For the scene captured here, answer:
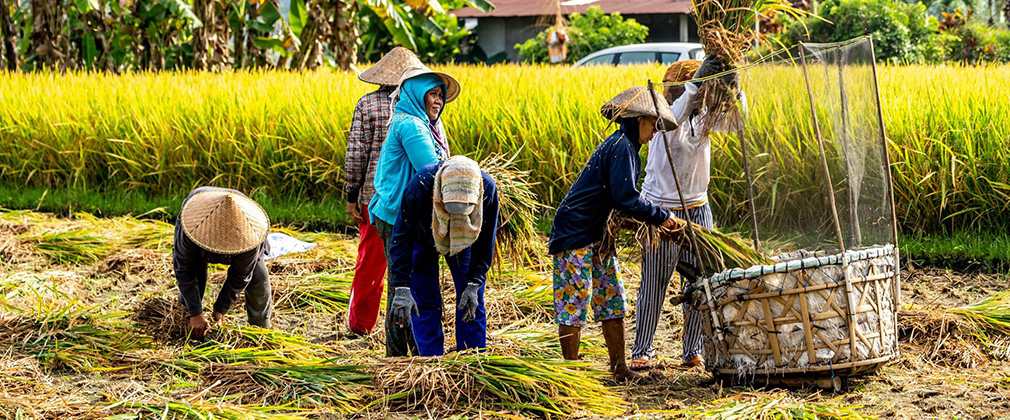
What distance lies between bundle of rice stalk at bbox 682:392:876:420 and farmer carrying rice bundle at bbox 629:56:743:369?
1.78 ft

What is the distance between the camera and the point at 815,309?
3277mm

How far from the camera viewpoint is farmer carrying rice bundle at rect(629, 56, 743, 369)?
12.3 ft

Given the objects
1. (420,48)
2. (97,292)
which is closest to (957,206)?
(97,292)

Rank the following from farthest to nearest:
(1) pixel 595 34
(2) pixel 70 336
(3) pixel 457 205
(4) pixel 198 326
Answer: (1) pixel 595 34, (2) pixel 70 336, (4) pixel 198 326, (3) pixel 457 205

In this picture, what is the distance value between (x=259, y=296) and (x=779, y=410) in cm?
213

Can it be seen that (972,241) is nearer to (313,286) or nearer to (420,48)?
(313,286)

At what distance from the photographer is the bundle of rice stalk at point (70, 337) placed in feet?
12.5

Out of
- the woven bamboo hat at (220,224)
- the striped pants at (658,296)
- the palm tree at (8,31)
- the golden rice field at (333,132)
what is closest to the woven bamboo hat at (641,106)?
the striped pants at (658,296)

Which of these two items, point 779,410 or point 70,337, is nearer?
point 779,410

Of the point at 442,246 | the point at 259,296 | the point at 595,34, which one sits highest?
the point at 595,34

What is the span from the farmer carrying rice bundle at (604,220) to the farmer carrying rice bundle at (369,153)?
0.86 metres

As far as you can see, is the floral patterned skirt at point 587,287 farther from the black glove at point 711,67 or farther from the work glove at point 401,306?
the black glove at point 711,67

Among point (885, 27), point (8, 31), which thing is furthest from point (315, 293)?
point (8, 31)

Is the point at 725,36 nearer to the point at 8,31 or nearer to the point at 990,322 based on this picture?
the point at 990,322
